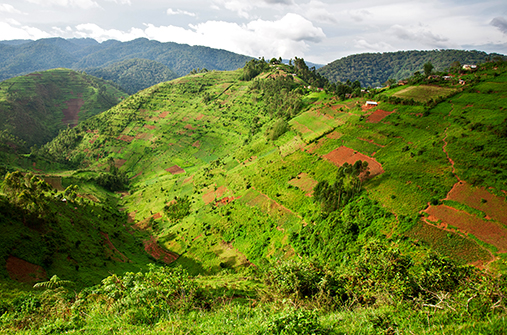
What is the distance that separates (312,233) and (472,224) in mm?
28445

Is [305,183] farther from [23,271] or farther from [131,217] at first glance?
[131,217]

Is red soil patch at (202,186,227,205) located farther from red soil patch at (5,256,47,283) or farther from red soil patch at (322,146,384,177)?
red soil patch at (5,256,47,283)

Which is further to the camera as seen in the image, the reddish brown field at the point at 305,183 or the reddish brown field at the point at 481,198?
Result: the reddish brown field at the point at 305,183

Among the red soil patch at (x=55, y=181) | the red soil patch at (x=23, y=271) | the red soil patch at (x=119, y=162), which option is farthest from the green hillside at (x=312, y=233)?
the red soil patch at (x=119, y=162)

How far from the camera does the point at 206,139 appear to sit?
17375cm

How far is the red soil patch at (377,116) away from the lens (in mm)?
81350

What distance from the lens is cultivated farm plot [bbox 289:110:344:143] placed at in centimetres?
9370

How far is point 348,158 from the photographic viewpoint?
2810 inches

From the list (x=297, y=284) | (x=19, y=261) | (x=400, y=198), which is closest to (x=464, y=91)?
(x=400, y=198)

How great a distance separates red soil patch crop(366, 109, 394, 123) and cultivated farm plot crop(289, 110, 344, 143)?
11.0m

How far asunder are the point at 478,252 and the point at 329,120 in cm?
7305

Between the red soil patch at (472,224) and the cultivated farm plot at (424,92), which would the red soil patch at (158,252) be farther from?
the cultivated farm plot at (424,92)

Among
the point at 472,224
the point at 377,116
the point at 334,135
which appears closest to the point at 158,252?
the point at 334,135

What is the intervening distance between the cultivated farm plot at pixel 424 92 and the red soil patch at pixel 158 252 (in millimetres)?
100793
